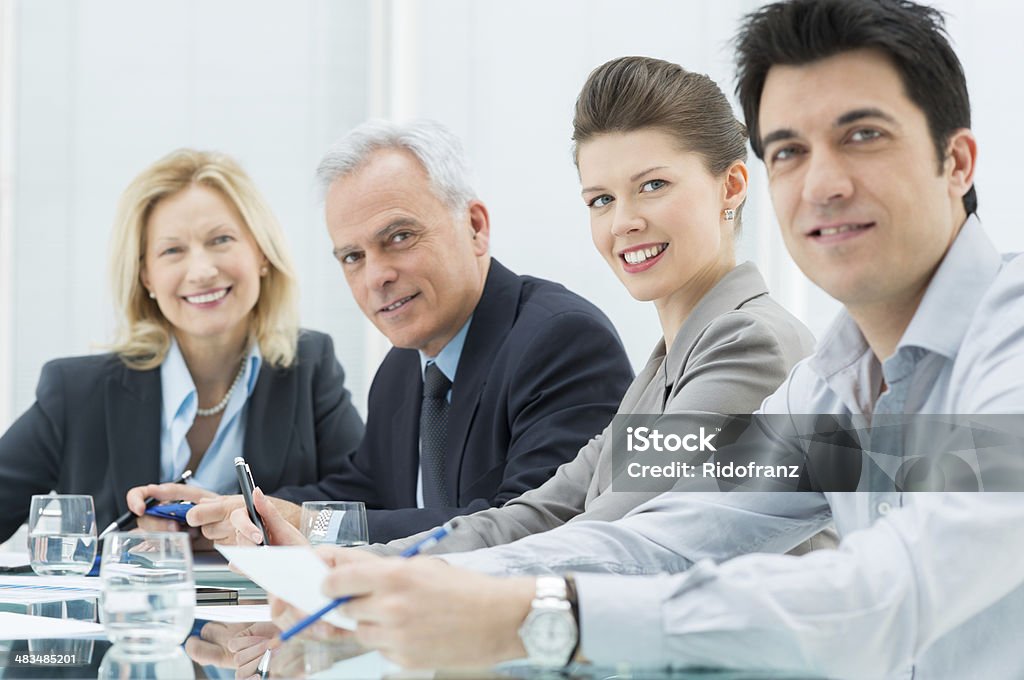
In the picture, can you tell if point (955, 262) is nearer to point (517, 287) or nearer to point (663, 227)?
point (663, 227)

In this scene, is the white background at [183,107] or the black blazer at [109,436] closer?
the black blazer at [109,436]

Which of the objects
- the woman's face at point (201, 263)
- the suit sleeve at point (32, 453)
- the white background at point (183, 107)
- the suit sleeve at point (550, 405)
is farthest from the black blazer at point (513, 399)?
the white background at point (183, 107)

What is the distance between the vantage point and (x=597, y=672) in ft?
3.10

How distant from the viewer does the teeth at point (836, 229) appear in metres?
1.18

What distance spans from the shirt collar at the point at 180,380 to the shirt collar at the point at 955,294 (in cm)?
196

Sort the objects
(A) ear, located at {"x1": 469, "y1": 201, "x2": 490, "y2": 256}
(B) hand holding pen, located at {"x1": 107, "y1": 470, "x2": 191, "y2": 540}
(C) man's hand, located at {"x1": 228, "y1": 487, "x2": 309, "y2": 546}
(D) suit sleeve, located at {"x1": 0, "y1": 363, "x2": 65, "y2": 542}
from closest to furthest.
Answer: (C) man's hand, located at {"x1": 228, "y1": 487, "x2": 309, "y2": 546}, (B) hand holding pen, located at {"x1": 107, "y1": 470, "x2": 191, "y2": 540}, (A) ear, located at {"x1": 469, "y1": 201, "x2": 490, "y2": 256}, (D) suit sleeve, located at {"x1": 0, "y1": 363, "x2": 65, "y2": 542}

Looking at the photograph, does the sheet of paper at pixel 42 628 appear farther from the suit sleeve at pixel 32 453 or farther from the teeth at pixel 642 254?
the suit sleeve at pixel 32 453

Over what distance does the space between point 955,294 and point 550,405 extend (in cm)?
106

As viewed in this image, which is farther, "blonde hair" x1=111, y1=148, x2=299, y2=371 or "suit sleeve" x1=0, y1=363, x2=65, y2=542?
"blonde hair" x1=111, y1=148, x2=299, y2=371

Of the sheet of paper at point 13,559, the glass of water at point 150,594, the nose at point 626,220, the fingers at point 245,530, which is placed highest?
the nose at point 626,220

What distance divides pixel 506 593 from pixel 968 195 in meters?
0.76

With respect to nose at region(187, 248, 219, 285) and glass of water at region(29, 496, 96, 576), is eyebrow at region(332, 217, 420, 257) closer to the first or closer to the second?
nose at region(187, 248, 219, 285)

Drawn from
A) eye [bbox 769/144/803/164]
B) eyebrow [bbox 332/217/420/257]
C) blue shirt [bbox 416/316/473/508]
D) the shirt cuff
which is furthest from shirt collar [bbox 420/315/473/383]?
the shirt cuff

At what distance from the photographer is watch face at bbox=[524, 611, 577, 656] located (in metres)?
0.91
